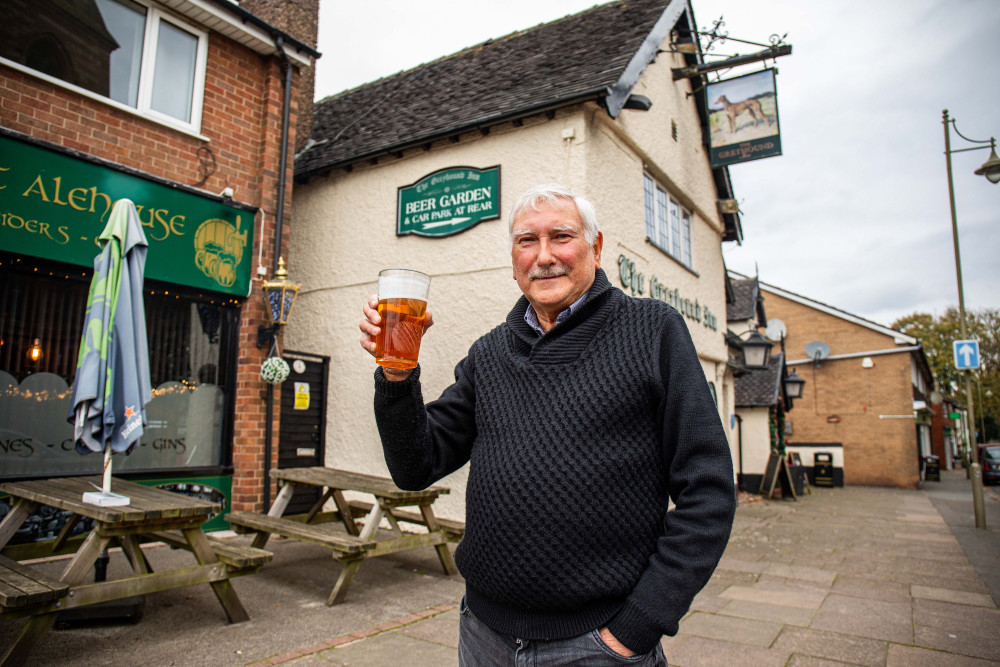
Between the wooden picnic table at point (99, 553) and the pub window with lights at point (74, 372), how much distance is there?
4.57 ft

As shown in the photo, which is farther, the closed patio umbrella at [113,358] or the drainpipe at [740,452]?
the drainpipe at [740,452]

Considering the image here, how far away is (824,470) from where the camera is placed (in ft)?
65.2

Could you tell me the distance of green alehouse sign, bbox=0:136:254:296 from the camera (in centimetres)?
566

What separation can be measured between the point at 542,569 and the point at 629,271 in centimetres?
700

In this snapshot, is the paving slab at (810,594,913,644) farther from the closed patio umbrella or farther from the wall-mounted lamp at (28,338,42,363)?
the wall-mounted lamp at (28,338,42,363)

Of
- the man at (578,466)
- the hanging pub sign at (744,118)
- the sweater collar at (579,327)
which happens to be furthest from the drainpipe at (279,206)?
the hanging pub sign at (744,118)

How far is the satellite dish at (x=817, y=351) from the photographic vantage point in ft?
80.4

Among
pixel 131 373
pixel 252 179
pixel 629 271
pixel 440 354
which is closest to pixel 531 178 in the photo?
pixel 629 271

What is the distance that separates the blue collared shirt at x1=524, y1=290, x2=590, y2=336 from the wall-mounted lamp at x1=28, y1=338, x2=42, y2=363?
5.89 m

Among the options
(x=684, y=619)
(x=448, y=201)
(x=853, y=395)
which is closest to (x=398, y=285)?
(x=684, y=619)

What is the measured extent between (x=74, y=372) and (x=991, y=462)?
1276 inches

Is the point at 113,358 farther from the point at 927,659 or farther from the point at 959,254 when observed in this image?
the point at 959,254

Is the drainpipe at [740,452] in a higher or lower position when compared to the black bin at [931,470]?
higher

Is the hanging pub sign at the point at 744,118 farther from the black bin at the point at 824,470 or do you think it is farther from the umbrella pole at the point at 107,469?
the black bin at the point at 824,470
